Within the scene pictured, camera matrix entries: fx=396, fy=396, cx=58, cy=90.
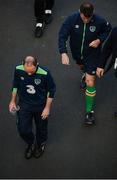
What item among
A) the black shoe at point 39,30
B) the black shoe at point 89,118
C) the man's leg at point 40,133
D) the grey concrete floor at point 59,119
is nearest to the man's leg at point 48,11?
the grey concrete floor at point 59,119

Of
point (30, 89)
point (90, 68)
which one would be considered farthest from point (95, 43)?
point (30, 89)

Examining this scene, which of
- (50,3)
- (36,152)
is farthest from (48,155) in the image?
(50,3)

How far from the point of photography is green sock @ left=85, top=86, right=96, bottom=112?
5255mm

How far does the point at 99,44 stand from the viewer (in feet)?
16.4

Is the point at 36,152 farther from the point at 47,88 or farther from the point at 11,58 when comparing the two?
the point at 11,58

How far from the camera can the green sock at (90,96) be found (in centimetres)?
526

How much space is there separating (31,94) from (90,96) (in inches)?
42.6

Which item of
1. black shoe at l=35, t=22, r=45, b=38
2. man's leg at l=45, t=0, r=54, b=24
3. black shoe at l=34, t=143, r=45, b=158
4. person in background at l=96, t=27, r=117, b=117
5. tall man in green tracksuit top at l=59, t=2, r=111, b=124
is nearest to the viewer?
person in background at l=96, t=27, r=117, b=117

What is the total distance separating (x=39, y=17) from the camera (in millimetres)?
6680

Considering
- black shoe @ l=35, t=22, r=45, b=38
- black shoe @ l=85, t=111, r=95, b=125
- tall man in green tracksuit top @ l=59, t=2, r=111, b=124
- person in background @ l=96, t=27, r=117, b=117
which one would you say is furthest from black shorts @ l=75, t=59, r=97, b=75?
black shoe @ l=35, t=22, r=45, b=38

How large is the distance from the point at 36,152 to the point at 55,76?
1.42 m

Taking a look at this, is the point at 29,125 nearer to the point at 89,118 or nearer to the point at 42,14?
the point at 89,118

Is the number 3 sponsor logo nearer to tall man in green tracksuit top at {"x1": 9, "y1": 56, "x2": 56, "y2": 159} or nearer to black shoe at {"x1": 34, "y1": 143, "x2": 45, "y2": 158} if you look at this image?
tall man in green tracksuit top at {"x1": 9, "y1": 56, "x2": 56, "y2": 159}

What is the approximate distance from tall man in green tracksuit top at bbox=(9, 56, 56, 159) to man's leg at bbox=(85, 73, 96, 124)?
803 mm
